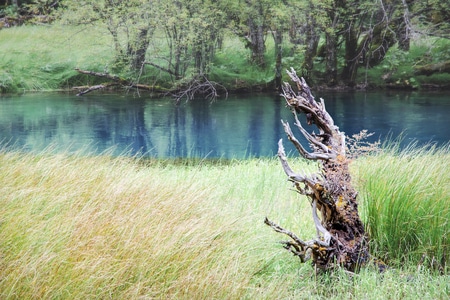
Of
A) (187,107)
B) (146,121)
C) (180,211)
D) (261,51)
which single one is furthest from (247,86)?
(180,211)

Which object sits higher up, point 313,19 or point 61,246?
point 313,19

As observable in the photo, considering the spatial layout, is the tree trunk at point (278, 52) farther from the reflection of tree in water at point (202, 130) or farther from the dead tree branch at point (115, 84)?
the dead tree branch at point (115, 84)

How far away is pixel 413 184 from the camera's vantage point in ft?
7.27

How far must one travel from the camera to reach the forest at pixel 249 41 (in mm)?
10109

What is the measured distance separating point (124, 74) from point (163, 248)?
31.2 ft

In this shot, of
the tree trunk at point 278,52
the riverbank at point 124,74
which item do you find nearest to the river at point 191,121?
the riverbank at point 124,74

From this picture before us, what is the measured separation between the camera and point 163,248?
1.76 metres

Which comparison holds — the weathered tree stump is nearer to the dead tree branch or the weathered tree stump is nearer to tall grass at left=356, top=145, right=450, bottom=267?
tall grass at left=356, top=145, right=450, bottom=267

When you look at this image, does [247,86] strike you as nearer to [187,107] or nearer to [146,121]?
[187,107]

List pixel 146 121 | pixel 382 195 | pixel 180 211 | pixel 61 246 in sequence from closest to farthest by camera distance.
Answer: pixel 61 246 → pixel 382 195 → pixel 180 211 → pixel 146 121

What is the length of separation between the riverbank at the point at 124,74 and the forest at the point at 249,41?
0.09 ft

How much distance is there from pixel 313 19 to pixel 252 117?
12.0 ft

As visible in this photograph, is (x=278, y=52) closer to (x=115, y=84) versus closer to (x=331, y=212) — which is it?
(x=115, y=84)

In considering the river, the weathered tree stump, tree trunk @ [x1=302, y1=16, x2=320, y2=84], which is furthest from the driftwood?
tree trunk @ [x1=302, y1=16, x2=320, y2=84]
